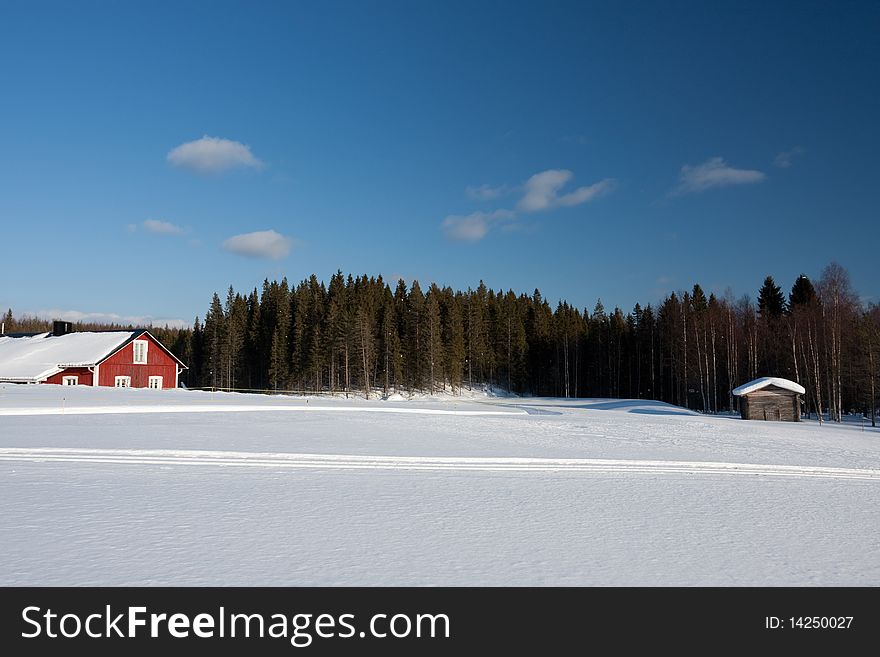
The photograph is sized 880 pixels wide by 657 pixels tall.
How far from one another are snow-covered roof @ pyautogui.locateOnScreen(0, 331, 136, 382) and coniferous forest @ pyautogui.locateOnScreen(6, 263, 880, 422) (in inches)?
943

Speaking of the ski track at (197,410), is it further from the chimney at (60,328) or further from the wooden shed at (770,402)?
the chimney at (60,328)

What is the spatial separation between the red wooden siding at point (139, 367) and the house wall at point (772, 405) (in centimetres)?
4421

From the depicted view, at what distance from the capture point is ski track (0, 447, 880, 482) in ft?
42.6

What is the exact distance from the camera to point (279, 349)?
73.1 metres

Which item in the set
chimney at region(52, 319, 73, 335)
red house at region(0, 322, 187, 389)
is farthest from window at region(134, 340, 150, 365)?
chimney at region(52, 319, 73, 335)

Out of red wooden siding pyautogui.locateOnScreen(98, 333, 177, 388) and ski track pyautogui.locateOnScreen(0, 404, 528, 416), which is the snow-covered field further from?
red wooden siding pyautogui.locateOnScreen(98, 333, 177, 388)

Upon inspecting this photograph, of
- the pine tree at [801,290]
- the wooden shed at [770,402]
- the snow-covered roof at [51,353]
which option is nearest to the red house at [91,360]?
the snow-covered roof at [51,353]

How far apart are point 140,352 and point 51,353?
653 cm

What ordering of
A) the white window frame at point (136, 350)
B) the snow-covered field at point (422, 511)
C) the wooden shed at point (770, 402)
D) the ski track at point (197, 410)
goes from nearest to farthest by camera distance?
the snow-covered field at point (422, 511), the ski track at point (197, 410), the wooden shed at point (770, 402), the white window frame at point (136, 350)

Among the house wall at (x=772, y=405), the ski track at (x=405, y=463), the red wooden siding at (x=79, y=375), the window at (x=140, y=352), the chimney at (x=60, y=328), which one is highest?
the chimney at (x=60, y=328)

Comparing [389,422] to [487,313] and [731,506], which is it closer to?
[731,506]

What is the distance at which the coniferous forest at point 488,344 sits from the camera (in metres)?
58.3

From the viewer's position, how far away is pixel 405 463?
13820 millimetres
